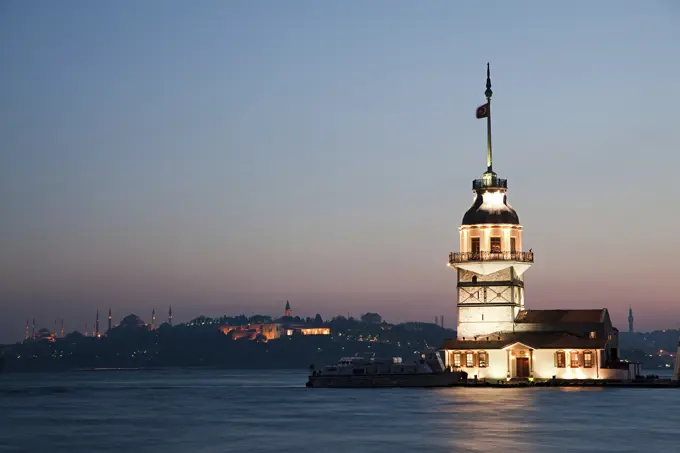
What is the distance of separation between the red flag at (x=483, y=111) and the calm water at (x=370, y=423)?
27.9m

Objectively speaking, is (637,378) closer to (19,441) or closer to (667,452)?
(667,452)

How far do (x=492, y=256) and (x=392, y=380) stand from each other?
53.0ft

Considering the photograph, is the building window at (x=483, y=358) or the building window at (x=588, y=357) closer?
the building window at (x=588, y=357)

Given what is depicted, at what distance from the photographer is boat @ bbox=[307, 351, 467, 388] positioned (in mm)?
112562

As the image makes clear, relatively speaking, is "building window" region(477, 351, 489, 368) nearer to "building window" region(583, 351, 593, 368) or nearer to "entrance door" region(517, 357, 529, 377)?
"entrance door" region(517, 357, 529, 377)

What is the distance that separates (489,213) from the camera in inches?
4510

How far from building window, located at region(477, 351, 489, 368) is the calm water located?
16.4ft

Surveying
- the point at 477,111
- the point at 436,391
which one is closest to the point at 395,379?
the point at 436,391

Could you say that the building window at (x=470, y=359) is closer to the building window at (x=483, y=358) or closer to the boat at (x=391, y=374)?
the building window at (x=483, y=358)

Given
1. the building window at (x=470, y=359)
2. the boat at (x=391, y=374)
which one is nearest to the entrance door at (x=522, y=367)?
the building window at (x=470, y=359)

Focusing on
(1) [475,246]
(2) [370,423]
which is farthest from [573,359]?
(2) [370,423]

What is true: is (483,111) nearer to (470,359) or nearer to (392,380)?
(470,359)

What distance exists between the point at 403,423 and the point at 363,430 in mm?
4594

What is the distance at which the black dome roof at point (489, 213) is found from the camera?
114062 millimetres
